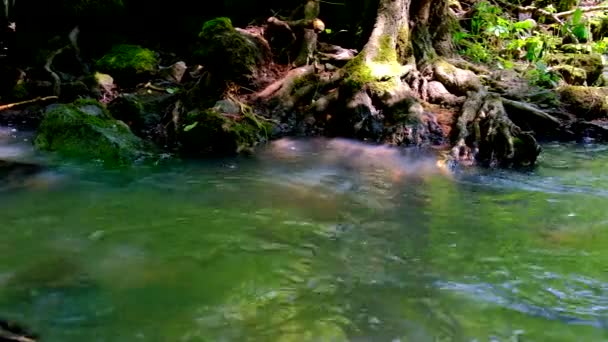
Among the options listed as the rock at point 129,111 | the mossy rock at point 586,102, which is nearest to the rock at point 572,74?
the mossy rock at point 586,102

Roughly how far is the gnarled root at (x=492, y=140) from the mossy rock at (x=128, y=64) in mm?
5085

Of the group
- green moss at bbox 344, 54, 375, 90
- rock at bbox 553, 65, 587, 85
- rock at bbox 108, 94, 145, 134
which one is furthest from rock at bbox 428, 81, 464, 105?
rock at bbox 108, 94, 145, 134

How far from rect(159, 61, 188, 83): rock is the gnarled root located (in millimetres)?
4544

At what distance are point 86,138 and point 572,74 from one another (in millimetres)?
7146

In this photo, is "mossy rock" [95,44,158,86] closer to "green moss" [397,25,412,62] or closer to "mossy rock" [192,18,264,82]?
"mossy rock" [192,18,264,82]

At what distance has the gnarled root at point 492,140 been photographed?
6.62 metres

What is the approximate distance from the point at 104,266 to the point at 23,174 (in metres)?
2.46

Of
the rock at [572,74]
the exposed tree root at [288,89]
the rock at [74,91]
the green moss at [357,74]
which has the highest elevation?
the rock at [572,74]

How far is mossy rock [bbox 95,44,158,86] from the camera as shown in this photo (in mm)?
9672

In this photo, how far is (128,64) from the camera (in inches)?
384

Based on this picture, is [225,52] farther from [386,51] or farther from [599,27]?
[599,27]

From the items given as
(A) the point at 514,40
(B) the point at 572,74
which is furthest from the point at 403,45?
(A) the point at 514,40

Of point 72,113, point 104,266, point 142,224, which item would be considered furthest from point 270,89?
point 104,266

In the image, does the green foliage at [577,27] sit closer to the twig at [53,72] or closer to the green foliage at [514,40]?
the green foliage at [514,40]
